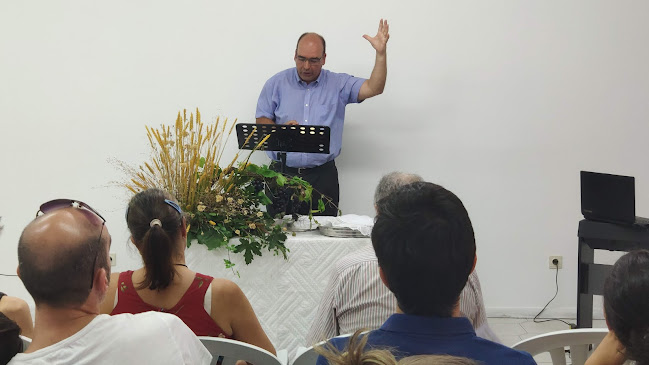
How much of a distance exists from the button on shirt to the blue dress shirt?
3360mm

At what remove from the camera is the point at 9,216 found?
4.96 meters

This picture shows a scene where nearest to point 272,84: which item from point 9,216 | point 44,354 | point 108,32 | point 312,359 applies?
point 108,32

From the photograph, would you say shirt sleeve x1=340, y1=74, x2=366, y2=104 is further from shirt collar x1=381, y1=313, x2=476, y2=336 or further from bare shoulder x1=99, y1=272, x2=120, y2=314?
shirt collar x1=381, y1=313, x2=476, y2=336

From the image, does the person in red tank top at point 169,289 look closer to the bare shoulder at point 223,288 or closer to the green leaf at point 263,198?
the bare shoulder at point 223,288

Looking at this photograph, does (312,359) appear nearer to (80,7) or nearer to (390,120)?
(390,120)

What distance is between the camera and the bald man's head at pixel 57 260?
143 cm

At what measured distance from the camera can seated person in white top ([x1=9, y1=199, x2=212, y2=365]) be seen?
1423mm

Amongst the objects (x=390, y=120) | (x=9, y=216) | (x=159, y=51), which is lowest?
(x=9, y=216)

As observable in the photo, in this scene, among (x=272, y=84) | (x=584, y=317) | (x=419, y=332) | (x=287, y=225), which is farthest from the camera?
(x=272, y=84)

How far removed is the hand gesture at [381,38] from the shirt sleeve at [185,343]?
3152 mm

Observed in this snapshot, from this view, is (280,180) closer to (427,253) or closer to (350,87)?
(350,87)

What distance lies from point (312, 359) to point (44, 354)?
656 mm

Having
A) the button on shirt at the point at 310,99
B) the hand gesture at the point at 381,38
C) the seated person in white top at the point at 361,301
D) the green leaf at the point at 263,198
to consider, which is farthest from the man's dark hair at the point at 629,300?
the button on shirt at the point at 310,99

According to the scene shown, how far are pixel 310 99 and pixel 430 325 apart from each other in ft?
11.5
